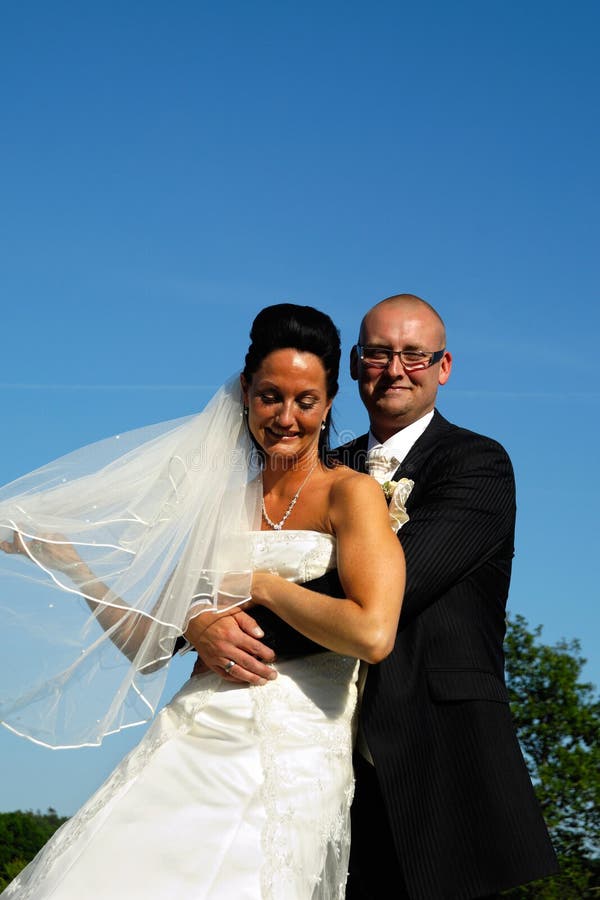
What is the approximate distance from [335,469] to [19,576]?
1422mm

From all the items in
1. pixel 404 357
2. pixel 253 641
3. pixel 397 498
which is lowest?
pixel 253 641

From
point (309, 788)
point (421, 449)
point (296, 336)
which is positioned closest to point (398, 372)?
point (421, 449)

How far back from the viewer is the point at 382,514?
4652mm

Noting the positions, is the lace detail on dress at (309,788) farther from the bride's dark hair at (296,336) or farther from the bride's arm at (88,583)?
the bride's dark hair at (296,336)

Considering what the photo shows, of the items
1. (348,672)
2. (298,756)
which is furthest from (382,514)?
(298,756)

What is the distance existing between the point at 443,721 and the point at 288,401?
156cm

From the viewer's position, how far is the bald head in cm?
653

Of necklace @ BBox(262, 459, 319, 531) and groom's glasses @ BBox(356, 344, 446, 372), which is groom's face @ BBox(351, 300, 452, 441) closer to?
groom's glasses @ BBox(356, 344, 446, 372)

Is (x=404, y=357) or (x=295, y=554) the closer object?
(x=295, y=554)

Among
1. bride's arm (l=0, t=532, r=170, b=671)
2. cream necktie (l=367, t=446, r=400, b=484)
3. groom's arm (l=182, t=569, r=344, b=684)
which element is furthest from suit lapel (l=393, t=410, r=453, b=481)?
bride's arm (l=0, t=532, r=170, b=671)

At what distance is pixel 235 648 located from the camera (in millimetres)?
4574

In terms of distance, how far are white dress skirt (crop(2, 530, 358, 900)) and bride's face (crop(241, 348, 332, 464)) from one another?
1.44ft

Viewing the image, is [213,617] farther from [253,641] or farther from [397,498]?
[397,498]

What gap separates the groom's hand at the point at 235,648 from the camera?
179 inches
